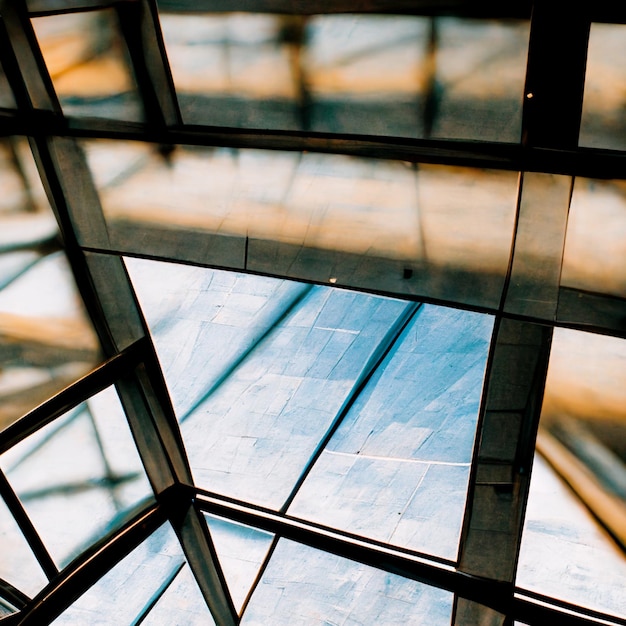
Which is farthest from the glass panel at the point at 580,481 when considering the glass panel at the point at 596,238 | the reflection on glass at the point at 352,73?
the reflection on glass at the point at 352,73

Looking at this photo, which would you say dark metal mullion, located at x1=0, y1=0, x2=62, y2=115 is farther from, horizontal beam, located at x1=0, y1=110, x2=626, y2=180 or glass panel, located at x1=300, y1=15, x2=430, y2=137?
glass panel, located at x1=300, y1=15, x2=430, y2=137

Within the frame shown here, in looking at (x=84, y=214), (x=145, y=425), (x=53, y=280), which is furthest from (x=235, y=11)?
(x=145, y=425)

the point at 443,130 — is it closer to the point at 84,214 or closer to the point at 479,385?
the point at 479,385

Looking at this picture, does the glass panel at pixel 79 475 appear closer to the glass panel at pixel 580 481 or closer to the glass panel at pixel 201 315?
the glass panel at pixel 201 315

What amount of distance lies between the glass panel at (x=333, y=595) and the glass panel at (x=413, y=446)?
0.51 m

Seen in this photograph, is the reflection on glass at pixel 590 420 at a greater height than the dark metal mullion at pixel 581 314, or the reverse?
the dark metal mullion at pixel 581 314

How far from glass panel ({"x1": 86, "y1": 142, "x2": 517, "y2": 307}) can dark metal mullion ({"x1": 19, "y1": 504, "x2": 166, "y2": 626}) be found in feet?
11.0

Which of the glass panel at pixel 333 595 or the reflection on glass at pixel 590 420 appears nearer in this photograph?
the reflection on glass at pixel 590 420

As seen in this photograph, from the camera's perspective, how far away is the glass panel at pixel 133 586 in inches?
302

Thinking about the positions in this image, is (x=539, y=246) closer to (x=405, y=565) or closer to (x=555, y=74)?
(x=555, y=74)

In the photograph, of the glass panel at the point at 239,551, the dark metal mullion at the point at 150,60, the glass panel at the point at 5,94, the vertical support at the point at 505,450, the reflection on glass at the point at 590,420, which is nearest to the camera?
the reflection on glass at the point at 590,420

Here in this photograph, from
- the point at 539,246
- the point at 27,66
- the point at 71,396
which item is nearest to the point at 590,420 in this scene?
the point at 539,246

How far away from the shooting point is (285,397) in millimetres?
6660

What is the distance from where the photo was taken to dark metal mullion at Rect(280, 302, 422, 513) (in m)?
5.70
